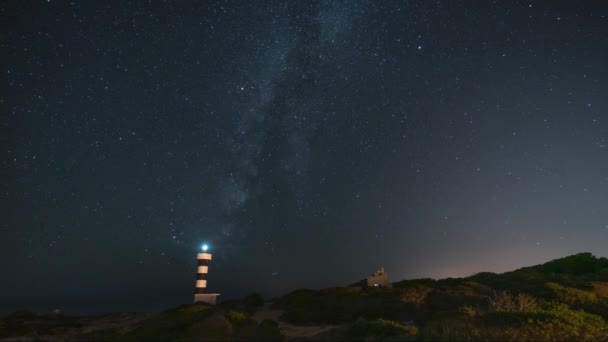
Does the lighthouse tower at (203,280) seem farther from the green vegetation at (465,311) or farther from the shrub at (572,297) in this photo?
the shrub at (572,297)

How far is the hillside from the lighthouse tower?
1.05 metres

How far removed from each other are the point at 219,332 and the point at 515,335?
289 inches

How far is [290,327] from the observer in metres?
13.8

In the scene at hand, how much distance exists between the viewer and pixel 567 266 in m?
35.3

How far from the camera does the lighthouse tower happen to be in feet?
63.4

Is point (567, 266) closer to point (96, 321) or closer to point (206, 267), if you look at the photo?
point (206, 267)

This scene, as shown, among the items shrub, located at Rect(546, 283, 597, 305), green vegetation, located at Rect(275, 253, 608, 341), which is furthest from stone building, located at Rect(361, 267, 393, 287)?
shrub, located at Rect(546, 283, 597, 305)

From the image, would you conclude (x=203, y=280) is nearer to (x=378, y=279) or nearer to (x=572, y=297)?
(x=378, y=279)

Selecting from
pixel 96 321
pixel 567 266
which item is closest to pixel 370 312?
pixel 96 321

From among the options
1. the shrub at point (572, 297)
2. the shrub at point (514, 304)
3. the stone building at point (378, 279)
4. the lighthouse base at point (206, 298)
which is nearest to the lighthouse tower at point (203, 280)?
the lighthouse base at point (206, 298)

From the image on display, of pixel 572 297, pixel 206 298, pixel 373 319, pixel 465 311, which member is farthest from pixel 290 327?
pixel 572 297

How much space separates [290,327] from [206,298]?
7274mm

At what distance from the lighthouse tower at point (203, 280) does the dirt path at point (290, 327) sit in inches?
109

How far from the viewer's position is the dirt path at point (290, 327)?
12.0m
